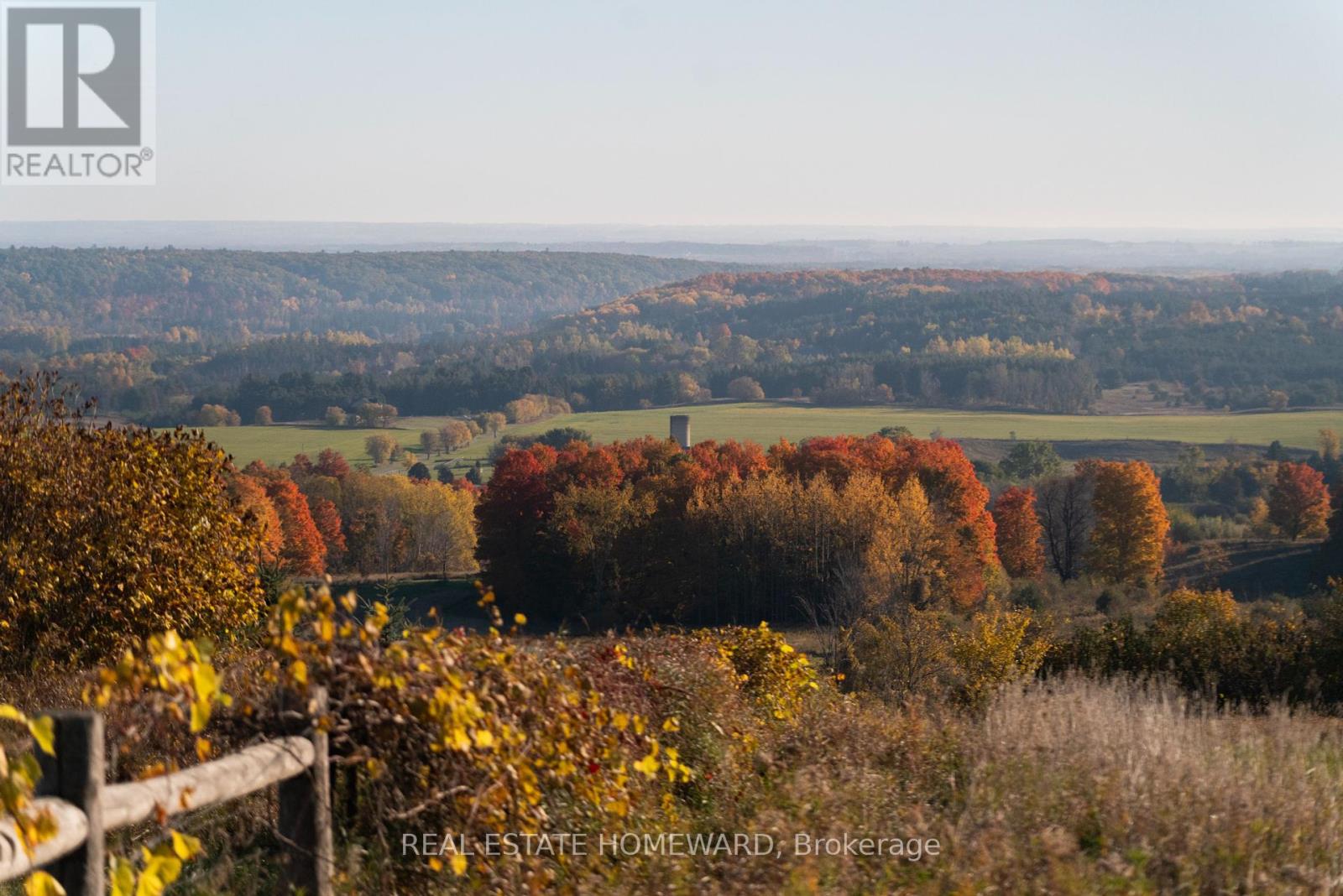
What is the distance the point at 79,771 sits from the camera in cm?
360

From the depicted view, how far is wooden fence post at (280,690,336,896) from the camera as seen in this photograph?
15.4 ft


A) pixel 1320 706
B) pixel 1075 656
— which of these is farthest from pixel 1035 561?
pixel 1320 706

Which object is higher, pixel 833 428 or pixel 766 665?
pixel 766 665

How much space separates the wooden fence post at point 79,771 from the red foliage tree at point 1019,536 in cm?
7446

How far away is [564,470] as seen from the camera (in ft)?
240

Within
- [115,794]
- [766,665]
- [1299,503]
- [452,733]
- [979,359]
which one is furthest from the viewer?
[979,359]

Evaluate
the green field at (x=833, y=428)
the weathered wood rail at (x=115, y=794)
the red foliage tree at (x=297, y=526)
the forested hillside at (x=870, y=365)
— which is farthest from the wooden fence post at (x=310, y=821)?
the forested hillside at (x=870, y=365)

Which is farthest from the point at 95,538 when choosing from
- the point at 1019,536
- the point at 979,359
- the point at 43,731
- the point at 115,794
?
the point at 979,359

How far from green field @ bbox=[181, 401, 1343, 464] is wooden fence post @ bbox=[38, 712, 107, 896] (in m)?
106

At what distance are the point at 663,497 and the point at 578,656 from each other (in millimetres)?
59615

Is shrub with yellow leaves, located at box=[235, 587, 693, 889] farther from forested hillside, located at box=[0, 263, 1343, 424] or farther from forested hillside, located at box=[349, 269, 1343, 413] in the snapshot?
forested hillside, located at box=[349, 269, 1343, 413]

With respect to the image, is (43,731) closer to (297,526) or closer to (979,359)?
(297,526)

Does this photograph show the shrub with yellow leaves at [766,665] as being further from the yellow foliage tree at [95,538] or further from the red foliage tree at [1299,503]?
the red foliage tree at [1299,503]

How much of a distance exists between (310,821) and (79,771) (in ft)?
4.13
